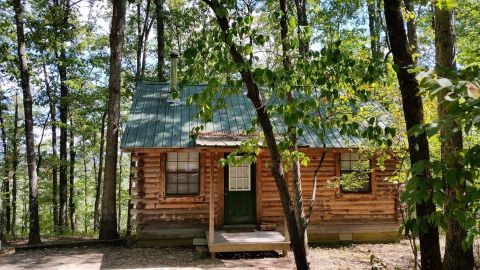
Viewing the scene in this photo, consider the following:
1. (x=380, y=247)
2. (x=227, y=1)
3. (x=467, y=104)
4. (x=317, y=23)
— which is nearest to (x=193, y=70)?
(x=227, y=1)

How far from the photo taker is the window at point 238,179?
11.5 m

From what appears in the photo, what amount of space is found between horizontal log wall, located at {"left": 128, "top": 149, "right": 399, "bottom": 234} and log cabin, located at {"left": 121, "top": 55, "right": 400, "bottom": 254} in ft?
0.09

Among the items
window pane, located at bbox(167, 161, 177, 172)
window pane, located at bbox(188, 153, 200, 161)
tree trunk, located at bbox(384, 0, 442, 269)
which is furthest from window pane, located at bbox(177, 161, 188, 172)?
tree trunk, located at bbox(384, 0, 442, 269)

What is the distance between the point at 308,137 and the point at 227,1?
8404 millimetres

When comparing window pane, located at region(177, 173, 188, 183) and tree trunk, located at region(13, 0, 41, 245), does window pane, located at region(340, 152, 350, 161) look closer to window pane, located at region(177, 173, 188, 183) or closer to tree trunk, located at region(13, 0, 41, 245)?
window pane, located at region(177, 173, 188, 183)

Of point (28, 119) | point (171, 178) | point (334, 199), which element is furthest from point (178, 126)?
point (334, 199)

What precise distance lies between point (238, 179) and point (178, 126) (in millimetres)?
2313

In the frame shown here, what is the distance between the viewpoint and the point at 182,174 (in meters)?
11.2

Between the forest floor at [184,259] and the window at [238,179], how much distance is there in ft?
6.75

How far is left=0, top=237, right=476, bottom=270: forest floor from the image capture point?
8.99 metres

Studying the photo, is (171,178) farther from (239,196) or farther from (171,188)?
(239,196)

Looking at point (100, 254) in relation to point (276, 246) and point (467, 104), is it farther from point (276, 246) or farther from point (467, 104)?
point (467, 104)

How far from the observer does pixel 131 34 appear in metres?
22.5

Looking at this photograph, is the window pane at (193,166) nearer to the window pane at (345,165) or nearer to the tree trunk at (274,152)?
the window pane at (345,165)
